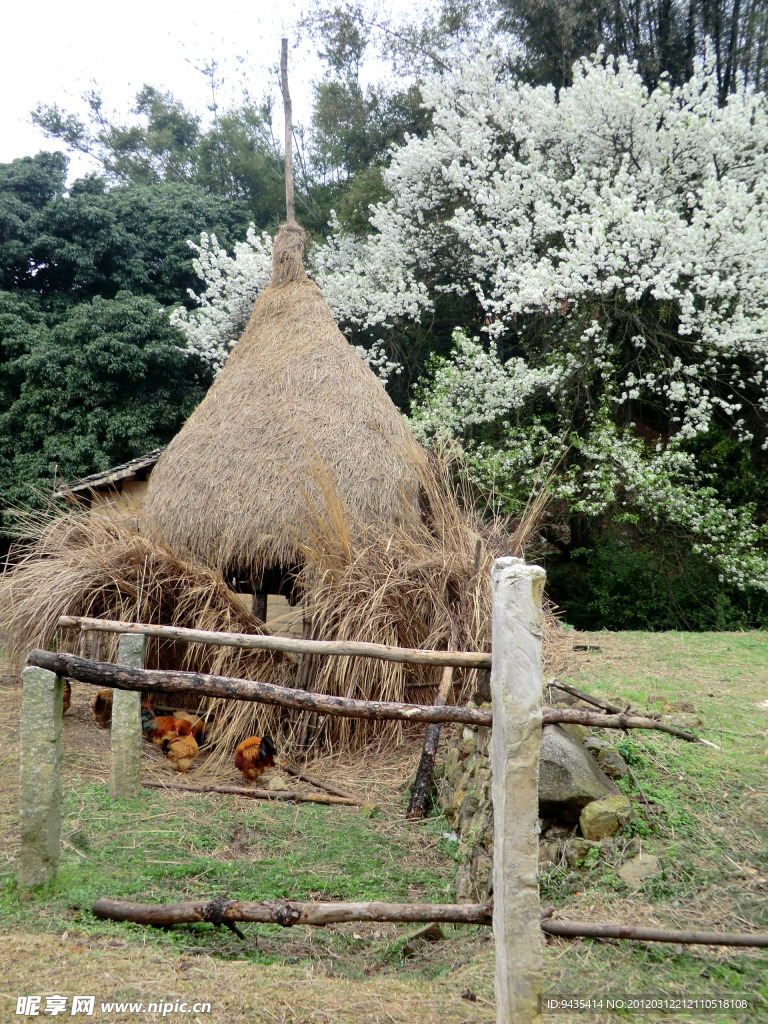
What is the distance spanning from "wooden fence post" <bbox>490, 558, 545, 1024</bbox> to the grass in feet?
0.93

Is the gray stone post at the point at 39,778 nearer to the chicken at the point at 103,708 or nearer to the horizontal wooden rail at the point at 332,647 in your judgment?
the horizontal wooden rail at the point at 332,647

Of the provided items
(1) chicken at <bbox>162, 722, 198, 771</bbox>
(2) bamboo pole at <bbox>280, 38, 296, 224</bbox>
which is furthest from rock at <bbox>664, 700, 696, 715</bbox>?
(2) bamboo pole at <bbox>280, 38, 296, 224</bbox>

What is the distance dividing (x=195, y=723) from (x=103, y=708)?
68cm

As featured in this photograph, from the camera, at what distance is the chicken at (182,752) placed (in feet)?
15.6

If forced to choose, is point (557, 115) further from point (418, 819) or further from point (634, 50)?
point (418, 819)

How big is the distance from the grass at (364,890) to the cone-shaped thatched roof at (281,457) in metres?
1.80

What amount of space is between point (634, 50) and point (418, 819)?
456 inches

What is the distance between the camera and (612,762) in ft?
11.6

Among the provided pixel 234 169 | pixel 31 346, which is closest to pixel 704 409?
pixel 31 346

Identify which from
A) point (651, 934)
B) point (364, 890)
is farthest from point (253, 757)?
point (651, 934)

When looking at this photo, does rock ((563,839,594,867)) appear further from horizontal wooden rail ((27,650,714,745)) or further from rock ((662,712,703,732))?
rock ((662,712,703,732))

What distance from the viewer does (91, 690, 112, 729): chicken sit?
17.2 ft

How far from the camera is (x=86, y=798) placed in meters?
3.93

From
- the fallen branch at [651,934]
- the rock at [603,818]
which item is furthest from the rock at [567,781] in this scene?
the fallen branch at [651,934]
